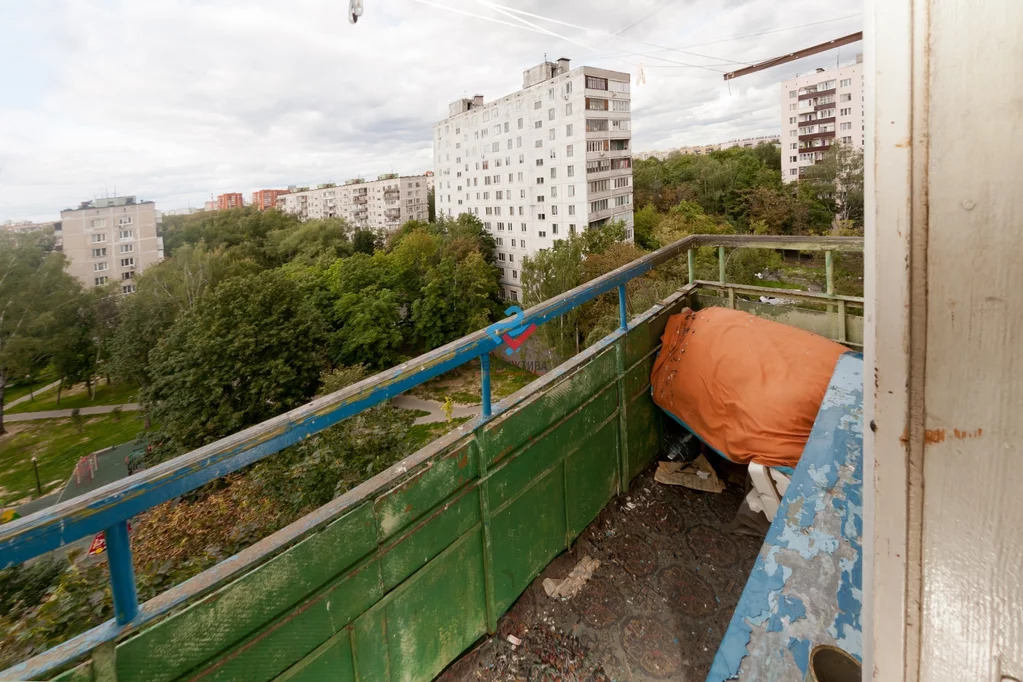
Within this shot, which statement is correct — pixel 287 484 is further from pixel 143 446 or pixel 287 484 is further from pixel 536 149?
pixel 536 149

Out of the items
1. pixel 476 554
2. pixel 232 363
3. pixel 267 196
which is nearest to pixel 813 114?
pixel 232 363

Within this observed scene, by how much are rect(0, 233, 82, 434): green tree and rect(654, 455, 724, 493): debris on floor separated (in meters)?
32.6

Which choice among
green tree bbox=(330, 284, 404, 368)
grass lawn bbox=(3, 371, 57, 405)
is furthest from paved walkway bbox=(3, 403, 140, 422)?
green tree bbox=(330, 284, 404, 368)

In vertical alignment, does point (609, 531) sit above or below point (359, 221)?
below

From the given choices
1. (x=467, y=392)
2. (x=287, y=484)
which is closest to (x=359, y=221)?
(x=467, y=392)

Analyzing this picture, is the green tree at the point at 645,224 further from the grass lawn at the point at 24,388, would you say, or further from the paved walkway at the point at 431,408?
the grass lawn at the point at 24,388

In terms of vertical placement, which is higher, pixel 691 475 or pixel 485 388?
pixel 485 388

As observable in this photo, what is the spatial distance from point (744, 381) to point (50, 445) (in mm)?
31341

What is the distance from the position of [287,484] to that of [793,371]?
404 inches

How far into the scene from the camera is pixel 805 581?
1.37 metres

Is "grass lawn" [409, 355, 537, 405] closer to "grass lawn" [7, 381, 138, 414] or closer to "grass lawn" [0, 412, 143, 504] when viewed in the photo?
"grass lawn" [0, 412, 143, 504]

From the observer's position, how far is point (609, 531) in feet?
8.30

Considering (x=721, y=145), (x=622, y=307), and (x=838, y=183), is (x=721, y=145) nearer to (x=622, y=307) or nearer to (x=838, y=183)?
(x=838, y=183)

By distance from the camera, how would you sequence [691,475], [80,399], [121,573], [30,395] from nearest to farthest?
[121,573], [691,475], [80,399], [30,395]
